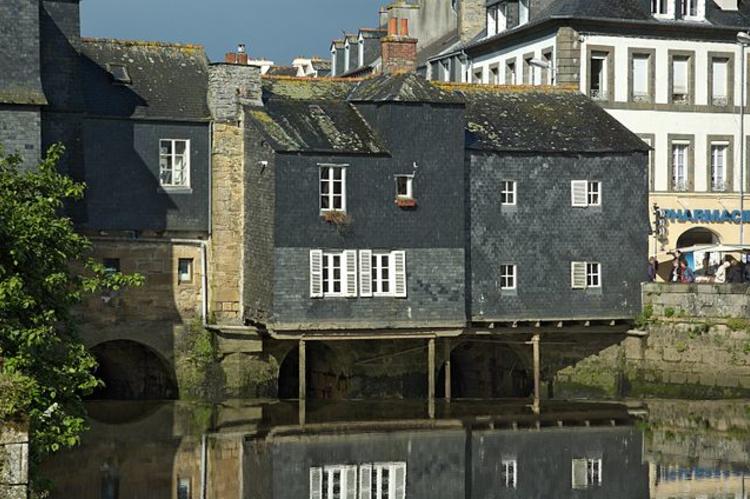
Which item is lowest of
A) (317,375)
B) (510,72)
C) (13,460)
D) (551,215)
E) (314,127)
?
(317,375)

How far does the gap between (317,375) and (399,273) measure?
16.6 feet

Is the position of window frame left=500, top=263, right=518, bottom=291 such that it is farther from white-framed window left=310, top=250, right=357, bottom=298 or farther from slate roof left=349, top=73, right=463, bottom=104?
slate roof left=349, top=73, right=463, bottom=104

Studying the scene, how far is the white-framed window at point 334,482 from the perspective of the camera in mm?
33750

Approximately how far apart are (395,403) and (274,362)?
343cm

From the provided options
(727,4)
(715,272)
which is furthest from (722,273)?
(727,4)

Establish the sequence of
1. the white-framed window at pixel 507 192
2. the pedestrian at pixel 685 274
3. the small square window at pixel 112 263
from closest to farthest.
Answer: the small square window at pixel 112 263
the white-framed window at pixel 507 192
the pedestrian at pixel 685 274

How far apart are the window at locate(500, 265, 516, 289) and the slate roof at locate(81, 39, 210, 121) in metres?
9.00

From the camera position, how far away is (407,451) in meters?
38.4

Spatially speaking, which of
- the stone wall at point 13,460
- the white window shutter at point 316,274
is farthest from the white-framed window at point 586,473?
the stone wall at point 13,460

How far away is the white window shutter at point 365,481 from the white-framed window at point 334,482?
0.12 m

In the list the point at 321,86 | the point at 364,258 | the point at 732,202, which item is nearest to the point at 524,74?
the point at 732,202

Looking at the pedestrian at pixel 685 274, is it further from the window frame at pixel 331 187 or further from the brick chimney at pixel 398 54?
the window frame at pixel 331 187

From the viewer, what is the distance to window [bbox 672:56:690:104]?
184 ft

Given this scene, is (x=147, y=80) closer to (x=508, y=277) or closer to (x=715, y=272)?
(x=508, y=277)
